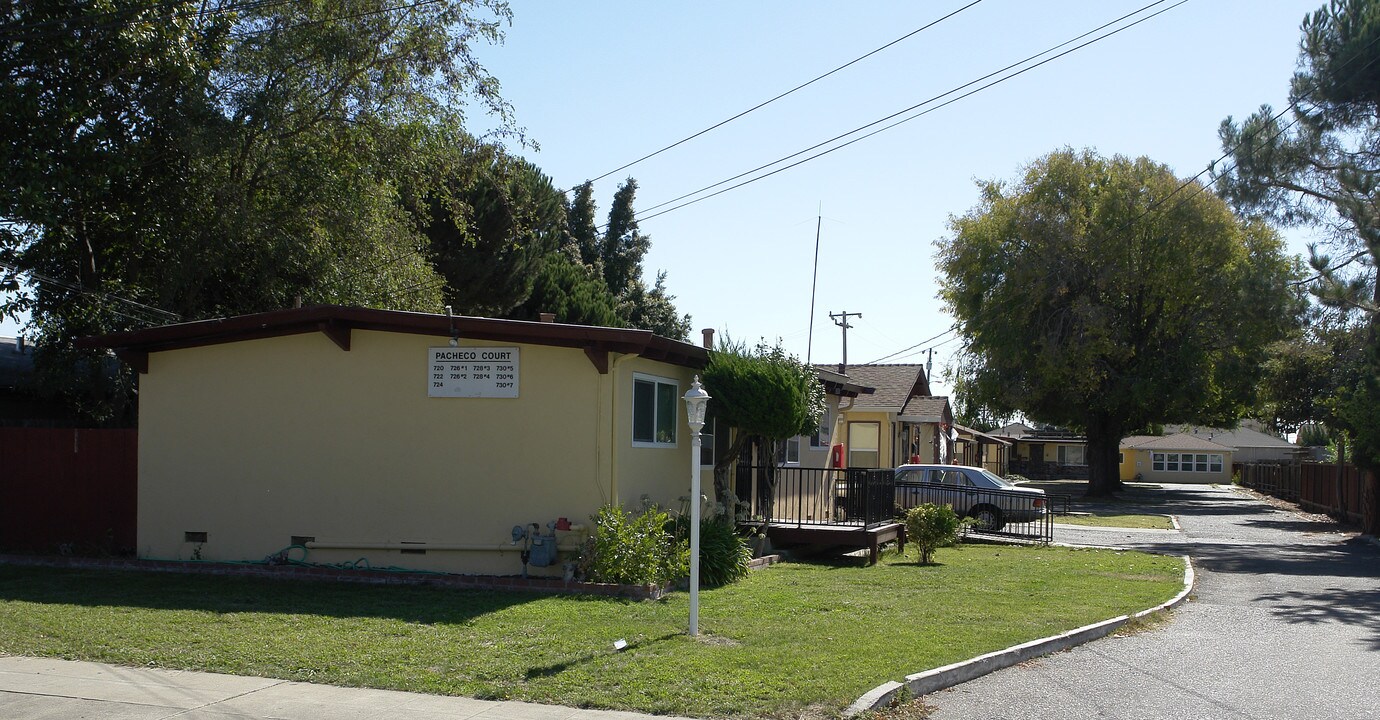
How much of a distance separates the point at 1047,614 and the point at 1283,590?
A: 5880 millimetres

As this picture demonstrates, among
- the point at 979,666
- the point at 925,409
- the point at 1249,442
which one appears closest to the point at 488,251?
the point at 925,409

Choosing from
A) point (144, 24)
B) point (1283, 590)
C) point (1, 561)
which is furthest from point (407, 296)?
point (1283, 590)

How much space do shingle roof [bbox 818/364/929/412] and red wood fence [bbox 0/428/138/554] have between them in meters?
18.1

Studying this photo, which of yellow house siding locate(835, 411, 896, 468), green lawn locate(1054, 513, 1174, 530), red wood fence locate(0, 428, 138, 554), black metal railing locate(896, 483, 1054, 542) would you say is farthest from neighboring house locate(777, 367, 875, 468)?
red wood fence locate(0, 428, 138, 554)

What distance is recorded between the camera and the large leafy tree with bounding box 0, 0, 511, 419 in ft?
52.9

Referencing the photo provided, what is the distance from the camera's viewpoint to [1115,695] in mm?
8531

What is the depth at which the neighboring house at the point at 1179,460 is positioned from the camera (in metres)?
69.1

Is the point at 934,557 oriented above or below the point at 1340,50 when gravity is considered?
below

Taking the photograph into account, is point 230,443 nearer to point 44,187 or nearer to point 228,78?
point 44,187

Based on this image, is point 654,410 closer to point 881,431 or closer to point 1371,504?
point 881,431

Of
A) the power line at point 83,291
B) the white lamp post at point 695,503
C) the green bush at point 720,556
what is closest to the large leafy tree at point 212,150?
the power line at point 83,291

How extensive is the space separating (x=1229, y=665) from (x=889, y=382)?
21.5 metres

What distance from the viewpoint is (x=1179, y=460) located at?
70750 mm

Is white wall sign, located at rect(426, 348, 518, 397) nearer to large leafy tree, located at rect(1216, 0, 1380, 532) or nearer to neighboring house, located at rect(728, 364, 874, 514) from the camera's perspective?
neighboring house, located at rect(728, 364, 874, 514)
